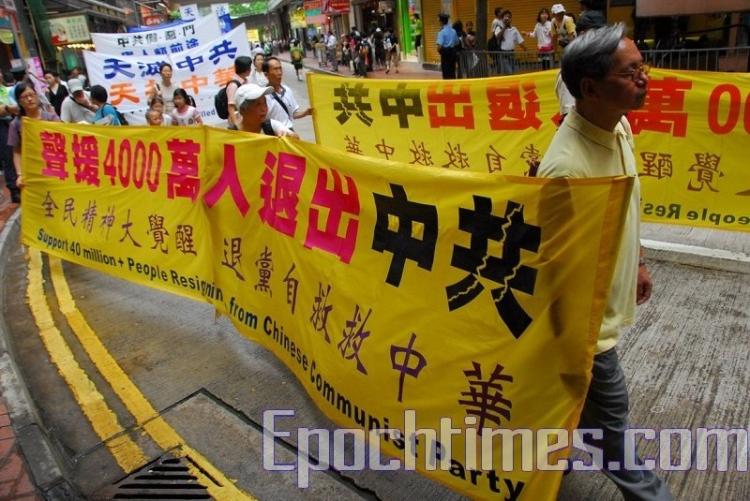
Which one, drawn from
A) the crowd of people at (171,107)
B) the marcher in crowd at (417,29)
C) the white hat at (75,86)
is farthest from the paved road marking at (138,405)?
the marcher in crowd at (417,29)

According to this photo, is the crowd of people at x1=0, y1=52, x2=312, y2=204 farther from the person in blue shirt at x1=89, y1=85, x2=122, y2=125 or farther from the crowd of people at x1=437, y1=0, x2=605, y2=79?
the crowd of people at x1=437, y1=0, x2=605, y2=79

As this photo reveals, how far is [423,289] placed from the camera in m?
2.12

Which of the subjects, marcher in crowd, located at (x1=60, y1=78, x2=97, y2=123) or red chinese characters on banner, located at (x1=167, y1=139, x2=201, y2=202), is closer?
red chinese characters on banner, located at (x1=167, y1=139, x2=201, y2=202)

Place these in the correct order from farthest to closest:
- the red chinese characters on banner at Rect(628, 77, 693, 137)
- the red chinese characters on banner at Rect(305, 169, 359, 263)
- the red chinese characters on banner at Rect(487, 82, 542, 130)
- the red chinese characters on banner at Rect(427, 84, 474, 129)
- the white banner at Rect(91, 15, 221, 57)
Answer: the white banner at Rect(91, 15, 221, 57) < the red chinese characters on banner at Rect(427, 84, 474, 129) < the red chinese characters on banner at Rect(487, 82, 542, 130) < the red chinese characters on banner at Rect(628, 77, 693, 137) < the red chinese characters on banner at Rect(305, 169, 359, 263)

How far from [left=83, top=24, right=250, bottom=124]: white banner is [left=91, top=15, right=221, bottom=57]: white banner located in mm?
313

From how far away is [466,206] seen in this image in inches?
76.6

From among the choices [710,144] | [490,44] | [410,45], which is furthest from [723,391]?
[410,45]

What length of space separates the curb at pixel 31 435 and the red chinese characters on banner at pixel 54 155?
1.72m

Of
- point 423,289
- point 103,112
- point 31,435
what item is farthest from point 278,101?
point 423,289

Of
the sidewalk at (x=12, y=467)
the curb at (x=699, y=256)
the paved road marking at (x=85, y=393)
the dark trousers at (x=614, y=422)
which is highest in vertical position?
the dark trousers at (x=614, y=422)

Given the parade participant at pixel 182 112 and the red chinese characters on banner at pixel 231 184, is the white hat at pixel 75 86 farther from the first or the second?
the red chinese characters on banner at pixel 231 184

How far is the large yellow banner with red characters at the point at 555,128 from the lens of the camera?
13.4ft

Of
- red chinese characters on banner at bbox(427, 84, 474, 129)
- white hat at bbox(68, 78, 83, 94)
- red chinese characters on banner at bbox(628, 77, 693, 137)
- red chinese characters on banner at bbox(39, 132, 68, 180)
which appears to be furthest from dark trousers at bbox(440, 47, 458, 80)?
red chinese characters on banner at bbox(39, 132, 68, 180)

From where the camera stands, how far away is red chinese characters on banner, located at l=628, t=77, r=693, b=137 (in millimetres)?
4188
